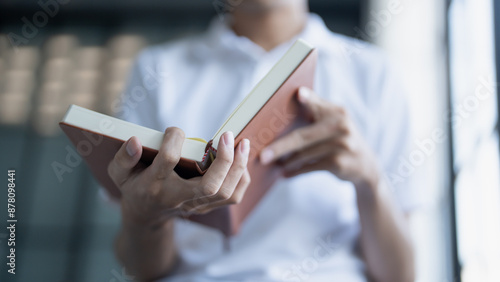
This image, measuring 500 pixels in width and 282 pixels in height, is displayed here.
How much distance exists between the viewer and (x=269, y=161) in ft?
1.57

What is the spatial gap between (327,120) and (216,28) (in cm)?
41

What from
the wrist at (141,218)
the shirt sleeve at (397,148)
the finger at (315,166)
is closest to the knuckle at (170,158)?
the wrist at (141,218)

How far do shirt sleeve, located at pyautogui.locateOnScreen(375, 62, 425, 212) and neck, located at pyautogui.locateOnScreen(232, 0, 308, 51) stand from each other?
0.73ft

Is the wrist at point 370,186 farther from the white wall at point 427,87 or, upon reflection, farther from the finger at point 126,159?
the white wall at point 427,87

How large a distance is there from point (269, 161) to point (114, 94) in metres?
2.37

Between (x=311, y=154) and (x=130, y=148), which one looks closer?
(x=130, y=148)

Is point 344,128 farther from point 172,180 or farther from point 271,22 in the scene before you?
point 271,22

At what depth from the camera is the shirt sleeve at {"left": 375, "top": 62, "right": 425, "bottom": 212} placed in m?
0.68

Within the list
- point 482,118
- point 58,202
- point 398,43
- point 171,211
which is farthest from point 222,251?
point 58,202

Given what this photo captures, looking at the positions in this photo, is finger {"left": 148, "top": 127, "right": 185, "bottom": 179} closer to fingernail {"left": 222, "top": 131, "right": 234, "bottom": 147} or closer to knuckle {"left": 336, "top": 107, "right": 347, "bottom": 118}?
fingernail {"left": 222, "top": 131, "right": 234, "bottom": 147}

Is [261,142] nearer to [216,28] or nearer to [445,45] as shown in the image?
[216,28]

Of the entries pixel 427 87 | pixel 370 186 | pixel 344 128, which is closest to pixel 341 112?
pixel 344 128

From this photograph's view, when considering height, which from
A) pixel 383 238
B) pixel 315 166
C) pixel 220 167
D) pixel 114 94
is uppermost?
pixel 220 167

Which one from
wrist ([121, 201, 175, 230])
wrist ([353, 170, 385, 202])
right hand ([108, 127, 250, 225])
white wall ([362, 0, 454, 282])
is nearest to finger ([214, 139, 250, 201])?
right hand ([108, 127, 250, 225])
